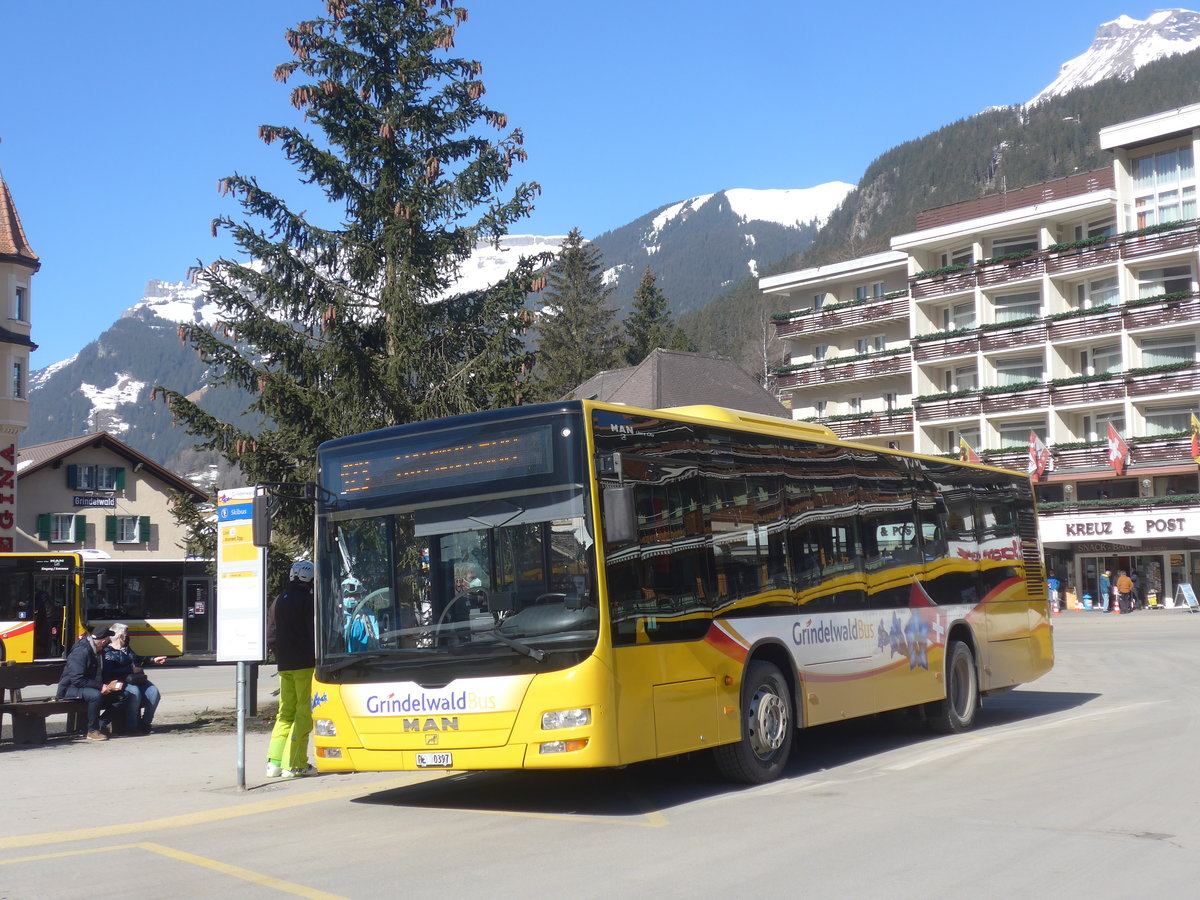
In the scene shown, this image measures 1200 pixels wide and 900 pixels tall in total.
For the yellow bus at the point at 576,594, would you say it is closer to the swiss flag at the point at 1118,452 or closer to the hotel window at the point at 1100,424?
the swiss flag at the point at 1118,452

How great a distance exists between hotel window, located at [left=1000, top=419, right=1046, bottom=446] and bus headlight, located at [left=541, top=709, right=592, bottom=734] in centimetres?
5906

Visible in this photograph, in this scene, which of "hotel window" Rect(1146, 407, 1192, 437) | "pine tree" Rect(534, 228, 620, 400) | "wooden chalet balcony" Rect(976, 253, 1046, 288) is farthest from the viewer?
"pine tree" Rect(534, 228, 620, 400)

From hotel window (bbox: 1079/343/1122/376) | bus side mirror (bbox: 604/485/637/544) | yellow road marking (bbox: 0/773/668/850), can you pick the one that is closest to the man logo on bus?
yellow road marking (bbox: 0/773/668/850)

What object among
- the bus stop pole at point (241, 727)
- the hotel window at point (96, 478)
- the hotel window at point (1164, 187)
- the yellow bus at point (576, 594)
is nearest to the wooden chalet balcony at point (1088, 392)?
the hotel window at point (1164, 187)

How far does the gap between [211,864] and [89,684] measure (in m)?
9.23

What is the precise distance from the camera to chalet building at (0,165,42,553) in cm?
4784

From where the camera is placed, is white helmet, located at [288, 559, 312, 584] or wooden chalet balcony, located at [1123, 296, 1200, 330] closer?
white helmet, located at [288, 559, 312, 584]

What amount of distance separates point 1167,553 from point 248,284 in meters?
50.4

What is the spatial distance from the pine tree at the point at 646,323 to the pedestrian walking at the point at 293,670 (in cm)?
7369

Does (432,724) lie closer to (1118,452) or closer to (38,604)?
(38,604)

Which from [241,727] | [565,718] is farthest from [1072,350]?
[565,718]

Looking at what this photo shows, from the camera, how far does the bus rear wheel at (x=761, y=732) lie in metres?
10.4

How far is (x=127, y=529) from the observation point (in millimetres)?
63250

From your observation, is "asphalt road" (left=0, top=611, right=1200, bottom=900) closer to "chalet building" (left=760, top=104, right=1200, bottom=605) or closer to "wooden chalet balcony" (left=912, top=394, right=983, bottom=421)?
"chalet building" (left=760, top=104, right=1200, bottom=605)
